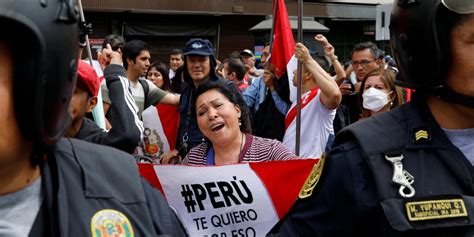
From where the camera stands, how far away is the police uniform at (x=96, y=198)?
1.53m

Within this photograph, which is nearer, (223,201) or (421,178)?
(421,178)

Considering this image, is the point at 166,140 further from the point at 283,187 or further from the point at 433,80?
the point at 433,80

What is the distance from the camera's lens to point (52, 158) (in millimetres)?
1609

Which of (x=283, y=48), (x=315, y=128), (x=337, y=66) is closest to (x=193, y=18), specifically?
(x=337, y=66)

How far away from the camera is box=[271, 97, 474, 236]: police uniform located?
1887 millimetres

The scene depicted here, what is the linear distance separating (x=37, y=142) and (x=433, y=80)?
1.20 meters

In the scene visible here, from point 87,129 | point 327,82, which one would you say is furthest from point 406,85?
point 327,82

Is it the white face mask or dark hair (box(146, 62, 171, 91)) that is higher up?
the white face mask

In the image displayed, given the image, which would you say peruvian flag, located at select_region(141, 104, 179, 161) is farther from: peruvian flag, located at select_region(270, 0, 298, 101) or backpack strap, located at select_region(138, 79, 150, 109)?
peruvian flag, located at select_region(270, 0, 298, 101)

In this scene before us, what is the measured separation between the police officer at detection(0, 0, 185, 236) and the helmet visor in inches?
39.1

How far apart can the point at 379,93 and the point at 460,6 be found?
3092mm

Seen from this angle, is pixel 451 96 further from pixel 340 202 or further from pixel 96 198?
pixel 96 198

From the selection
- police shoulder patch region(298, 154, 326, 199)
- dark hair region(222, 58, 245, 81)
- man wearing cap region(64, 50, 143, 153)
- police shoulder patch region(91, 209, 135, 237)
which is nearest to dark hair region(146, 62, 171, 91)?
dark hair region(222, 58, 245, 81)

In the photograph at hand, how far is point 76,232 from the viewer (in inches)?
60.4
